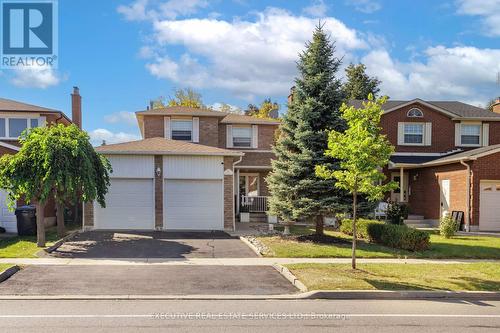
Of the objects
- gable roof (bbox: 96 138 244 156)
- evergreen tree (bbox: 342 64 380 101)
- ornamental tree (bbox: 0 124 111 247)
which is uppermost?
evergreen tree (bbox: 342 64 380 101)

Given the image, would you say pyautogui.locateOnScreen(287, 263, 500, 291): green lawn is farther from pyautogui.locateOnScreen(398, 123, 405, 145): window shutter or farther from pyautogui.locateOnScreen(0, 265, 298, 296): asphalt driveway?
pyautogui.locateOnScreen(398, 123, 405, 145): window shutter

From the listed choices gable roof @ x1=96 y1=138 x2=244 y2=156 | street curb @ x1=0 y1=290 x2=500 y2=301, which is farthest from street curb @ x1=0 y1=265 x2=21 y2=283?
gable roof @ x1=96 y1=138 x2=244 y2=156

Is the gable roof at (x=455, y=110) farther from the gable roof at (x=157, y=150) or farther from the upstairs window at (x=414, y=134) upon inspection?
the gable roof at (x=157, y=150)

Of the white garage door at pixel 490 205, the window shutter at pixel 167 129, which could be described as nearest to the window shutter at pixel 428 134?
the white garage door at pixel 490 205

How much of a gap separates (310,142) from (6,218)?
1345 centimetres

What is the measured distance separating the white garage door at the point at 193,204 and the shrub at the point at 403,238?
716cm

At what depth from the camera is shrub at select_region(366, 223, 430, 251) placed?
14.8 meters

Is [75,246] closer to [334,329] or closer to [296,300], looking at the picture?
[296,300]

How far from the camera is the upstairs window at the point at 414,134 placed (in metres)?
27.0

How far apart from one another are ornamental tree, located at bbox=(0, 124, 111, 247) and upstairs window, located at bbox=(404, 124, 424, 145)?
19.3 metres

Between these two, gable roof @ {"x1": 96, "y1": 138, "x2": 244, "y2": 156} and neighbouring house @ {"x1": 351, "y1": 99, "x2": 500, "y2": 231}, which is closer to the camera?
gable roof @ {"x1": 96, "y1": 138, "x2": 244, "y2": 156}

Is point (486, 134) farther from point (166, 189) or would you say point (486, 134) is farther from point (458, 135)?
point (166, 189)

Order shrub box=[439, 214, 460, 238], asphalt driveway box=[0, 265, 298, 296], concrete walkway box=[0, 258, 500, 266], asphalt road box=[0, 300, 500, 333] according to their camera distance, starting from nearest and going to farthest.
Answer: asphalt road box=[0, 300, 500, 333] < asphalt driveway box=[0, 265, 298, 296] < concrete walkway box=[0, 258, 500, 266] < shrub box=[439, 214, 460, 238]

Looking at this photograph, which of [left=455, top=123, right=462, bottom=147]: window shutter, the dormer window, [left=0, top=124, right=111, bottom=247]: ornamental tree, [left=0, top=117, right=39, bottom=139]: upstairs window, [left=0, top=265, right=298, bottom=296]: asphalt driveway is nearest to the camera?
[left=0, top=265, right=298, bottom=296]: asphalt driveway
